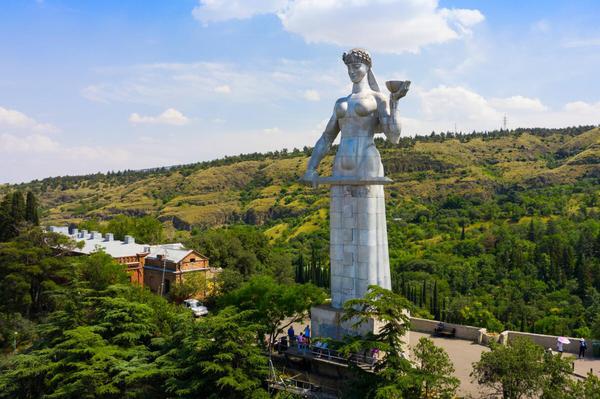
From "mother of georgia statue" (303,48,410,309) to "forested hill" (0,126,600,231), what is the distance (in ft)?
251

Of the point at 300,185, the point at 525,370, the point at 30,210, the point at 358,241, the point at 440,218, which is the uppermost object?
the point at 300,185

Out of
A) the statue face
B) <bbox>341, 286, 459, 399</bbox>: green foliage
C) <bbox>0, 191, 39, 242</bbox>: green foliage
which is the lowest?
<bbox>341, 286, 459, 399</bbox>: green foliage

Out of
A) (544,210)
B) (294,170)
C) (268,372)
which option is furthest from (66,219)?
(268,372)

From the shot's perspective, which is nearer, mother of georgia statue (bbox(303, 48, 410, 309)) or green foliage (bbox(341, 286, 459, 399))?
green foliage (bbox(341, 286, 459, 399))

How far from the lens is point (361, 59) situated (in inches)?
725

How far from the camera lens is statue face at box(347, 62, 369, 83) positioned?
18.5m

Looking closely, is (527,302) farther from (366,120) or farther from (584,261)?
(366,120)

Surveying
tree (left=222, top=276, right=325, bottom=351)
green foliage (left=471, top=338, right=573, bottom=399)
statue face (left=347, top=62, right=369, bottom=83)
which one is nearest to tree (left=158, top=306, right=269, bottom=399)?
tree (left=222, top=276, right=325, bottom=351)

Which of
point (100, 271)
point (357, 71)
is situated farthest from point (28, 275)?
point (357, 71)

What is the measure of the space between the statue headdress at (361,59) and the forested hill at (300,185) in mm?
76922

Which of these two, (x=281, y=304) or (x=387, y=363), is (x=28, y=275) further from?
(x=387, y=363)

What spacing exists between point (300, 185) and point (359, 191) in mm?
123237

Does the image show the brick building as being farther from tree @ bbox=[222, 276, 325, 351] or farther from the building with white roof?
tree @ bbox=[222, 276, 325, 351]

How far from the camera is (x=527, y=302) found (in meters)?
53.7
